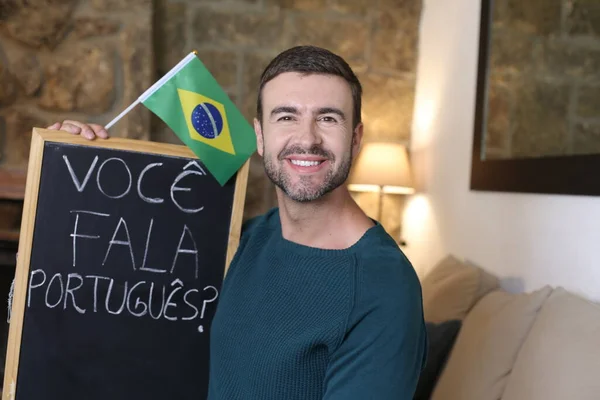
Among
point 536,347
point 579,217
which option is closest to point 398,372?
point 536,347

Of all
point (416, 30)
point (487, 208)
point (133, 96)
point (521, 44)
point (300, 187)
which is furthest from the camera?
point (416, 30)

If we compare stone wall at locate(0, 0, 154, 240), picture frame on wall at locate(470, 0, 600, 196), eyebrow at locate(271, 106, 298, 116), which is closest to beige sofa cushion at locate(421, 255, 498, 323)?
picture frame on wall at locate(470, 0, 600, 196)

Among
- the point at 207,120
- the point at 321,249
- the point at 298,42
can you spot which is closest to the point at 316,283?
the point at 321,249

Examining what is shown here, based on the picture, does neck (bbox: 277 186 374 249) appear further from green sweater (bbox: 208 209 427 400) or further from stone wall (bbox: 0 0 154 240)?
stone wall (bbox: 0 0 154 240)

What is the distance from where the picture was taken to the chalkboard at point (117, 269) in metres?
1.22

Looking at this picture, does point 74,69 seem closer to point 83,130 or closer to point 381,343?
point 83,130

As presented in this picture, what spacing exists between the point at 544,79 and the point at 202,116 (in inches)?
40.6

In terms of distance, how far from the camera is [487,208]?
1.90 meters

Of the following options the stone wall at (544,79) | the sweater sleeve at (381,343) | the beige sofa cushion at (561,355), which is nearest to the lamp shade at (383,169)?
the stone wall at (544,79)

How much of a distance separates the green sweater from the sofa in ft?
1.34

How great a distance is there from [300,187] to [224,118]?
0.41m

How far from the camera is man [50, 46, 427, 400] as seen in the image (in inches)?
31.4

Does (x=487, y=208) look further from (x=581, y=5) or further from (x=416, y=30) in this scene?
(x=416, y=30)

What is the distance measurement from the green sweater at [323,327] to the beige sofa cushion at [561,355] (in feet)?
1.30
